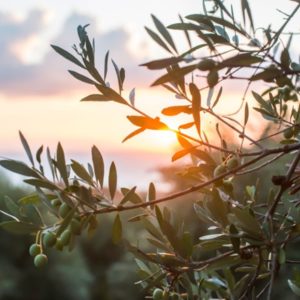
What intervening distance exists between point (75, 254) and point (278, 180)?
5756mm

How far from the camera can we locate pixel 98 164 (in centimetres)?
47

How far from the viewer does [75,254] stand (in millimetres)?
6039

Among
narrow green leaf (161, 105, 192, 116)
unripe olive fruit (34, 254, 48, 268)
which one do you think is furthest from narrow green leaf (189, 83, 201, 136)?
unripe olive fruit (34, 254, 48, 268)

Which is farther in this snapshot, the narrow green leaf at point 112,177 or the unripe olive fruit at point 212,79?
the narrow green leaf at point 112,177

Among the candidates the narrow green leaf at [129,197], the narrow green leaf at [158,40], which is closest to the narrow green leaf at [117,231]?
the narrow green leaf at [129,197]

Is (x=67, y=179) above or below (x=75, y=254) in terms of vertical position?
above

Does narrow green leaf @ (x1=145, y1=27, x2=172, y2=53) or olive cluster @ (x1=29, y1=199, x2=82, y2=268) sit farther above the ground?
narrow green leaf @ (x1=145, y1=27, x2=172, y2=53)

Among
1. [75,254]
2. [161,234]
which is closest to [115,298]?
[75,254]

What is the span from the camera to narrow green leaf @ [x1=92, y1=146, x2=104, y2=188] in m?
0.47

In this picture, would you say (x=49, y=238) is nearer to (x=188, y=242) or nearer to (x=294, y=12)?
(x=188, y=242)

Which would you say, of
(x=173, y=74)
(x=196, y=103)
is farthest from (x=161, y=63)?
(x=196, y=103)

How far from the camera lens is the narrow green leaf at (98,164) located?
467mm

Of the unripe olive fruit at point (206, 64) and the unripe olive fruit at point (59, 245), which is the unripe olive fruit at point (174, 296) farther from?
the unripe olive fruit at point (206, 64)

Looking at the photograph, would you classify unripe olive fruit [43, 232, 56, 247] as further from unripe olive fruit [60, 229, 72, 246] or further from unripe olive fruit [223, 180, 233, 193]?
unripe olive fruit [223, 180, 233, 193]
